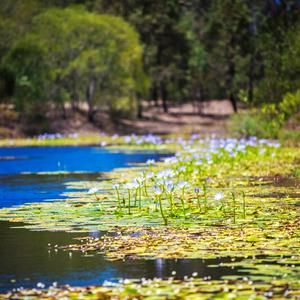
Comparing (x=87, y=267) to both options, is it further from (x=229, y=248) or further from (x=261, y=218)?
(x=261, y=218)

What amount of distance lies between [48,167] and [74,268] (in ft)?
65.5

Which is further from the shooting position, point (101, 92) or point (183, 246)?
point (101, 92)

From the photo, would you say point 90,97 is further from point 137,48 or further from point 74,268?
point 74,268

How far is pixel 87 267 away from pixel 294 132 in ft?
83.2

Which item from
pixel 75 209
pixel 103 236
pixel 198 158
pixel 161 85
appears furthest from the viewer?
pixel 161 85

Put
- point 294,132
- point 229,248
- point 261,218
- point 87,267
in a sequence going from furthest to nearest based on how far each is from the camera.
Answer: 1. point 294,132
2. point 261,218
3. point 229,248
4. point 87,267

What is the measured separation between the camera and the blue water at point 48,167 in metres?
21.8

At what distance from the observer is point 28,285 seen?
11.0 meters

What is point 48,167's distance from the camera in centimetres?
3172

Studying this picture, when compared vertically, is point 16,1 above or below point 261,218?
above

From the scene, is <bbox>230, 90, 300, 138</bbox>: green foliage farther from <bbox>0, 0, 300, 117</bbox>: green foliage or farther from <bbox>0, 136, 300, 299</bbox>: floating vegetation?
<bbox>0, 136, 300, 299</bbox>: floating vegetation

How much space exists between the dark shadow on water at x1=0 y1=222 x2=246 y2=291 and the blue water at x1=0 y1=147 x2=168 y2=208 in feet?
20.4

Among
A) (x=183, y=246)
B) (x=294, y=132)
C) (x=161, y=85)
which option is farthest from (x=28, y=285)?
(x=161, y=85)

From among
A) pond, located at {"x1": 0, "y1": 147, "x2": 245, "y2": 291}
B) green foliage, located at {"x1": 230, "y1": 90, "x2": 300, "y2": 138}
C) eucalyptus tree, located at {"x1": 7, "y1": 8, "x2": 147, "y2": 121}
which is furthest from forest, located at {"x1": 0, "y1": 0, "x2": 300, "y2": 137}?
pond, located at {"x1": 0, "y1": 147, "x2": 245, "y2": 291}
